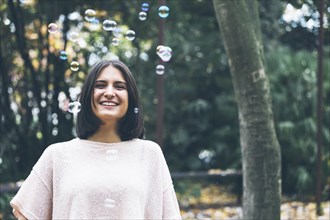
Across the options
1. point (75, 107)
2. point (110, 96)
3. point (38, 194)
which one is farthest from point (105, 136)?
point (75, 107)

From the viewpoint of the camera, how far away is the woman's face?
228 centimetres

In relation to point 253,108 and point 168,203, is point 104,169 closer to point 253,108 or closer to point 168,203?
point 168,203

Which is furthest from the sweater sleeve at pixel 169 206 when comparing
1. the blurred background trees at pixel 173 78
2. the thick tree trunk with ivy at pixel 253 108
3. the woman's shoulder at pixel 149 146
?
the blurred background trees at pixel 173 78

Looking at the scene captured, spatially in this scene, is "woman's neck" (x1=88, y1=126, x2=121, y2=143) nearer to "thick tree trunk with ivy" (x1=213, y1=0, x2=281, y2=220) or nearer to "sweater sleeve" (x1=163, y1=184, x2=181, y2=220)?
"sweater sleeve" (x1=163, y1=184, x2=181, y2=220)

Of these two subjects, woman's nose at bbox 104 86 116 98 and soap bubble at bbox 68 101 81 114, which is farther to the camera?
soap bubble at bbox 68 101 81 114

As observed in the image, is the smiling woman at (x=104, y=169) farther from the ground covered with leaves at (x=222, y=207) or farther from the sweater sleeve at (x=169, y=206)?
the ground covered with leaves at (x=222, y=207)

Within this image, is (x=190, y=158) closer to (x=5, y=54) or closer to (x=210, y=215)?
(x=210, y=215)

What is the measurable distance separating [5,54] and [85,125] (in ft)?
15.7

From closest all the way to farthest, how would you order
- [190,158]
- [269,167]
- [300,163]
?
[269,167]
[300,163]
[190,158]

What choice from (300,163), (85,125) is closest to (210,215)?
(300,163)

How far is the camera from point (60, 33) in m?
7.05

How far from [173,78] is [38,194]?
6.49 meters

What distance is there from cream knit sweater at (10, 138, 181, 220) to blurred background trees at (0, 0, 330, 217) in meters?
3.48

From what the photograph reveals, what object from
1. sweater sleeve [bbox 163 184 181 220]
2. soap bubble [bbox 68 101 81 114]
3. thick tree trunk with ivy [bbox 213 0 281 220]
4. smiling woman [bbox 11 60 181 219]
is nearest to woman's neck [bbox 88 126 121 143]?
smiling woman [bbox 11 60 181 219]
